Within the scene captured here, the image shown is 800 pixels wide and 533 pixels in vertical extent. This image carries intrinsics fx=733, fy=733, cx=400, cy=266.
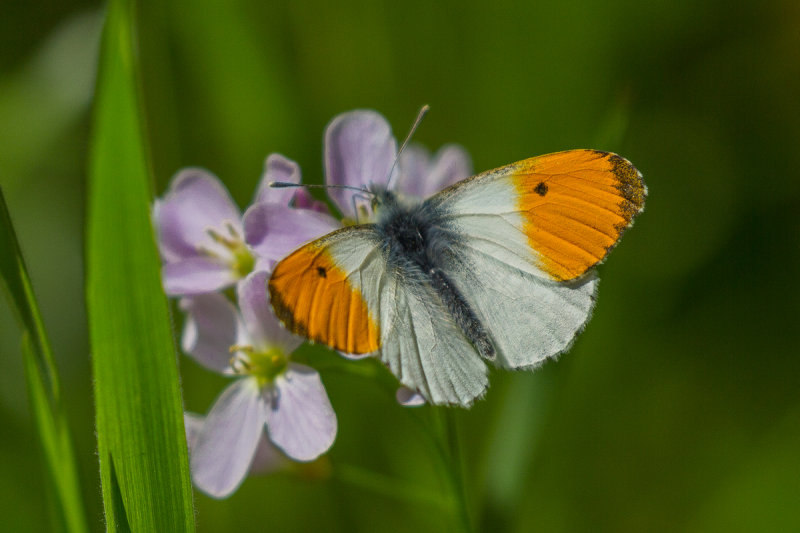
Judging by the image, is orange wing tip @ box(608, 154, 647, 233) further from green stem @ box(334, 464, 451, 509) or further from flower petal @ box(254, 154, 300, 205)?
green stem @ box(334, 464, 451, 509)

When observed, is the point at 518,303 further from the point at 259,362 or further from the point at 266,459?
the point at 266,459

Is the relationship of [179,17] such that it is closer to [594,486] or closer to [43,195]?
[43,195]

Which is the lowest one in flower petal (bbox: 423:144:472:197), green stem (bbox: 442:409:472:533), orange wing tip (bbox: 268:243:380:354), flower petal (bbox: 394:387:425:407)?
green stem (bbox: 442:409:472:533)

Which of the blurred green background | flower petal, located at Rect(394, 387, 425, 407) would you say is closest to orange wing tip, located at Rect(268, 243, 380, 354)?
flower petal, located at Rect(394, 387, 425, 407)

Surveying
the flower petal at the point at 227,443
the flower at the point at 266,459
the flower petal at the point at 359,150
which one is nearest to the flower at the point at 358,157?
the flower petal at the point at 359,150

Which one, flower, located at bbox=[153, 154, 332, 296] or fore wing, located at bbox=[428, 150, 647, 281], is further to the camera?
flower, located at bbox=[153, 154, 332, 296]

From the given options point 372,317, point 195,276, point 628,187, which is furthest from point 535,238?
point 195,276

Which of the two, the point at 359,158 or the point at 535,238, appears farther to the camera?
the point at 359,158
